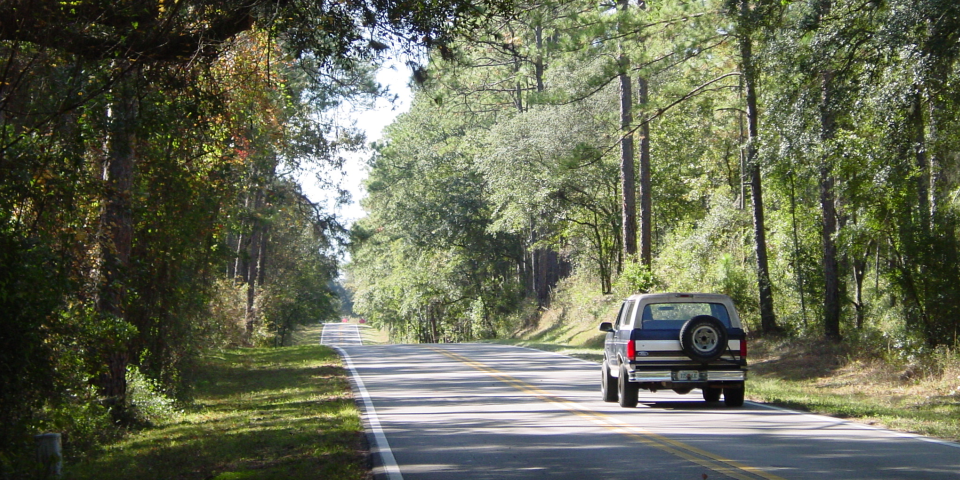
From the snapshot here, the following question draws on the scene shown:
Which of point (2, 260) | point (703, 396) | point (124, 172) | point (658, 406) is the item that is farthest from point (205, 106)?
point (703, 396)

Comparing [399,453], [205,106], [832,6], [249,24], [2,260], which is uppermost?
[832,6]

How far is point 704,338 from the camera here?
572 inches

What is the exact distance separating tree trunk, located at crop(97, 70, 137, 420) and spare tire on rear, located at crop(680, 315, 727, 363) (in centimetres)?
854

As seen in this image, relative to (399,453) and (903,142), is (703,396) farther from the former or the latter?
(399,453)

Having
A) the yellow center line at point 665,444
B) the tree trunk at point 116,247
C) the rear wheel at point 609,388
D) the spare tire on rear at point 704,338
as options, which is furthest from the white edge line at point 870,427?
the tree trunk at point 116,247

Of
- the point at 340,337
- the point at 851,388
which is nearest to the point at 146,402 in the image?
the point at 851,388

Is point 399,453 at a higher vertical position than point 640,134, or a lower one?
lower

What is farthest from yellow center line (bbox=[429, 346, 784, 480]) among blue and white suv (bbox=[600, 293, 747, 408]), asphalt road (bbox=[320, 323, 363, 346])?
asphalt road (bbox=[320, 323, 363, 346])

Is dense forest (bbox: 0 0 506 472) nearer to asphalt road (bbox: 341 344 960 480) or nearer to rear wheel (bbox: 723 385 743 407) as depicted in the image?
asphalt road (bbox: 341 344 960 480)

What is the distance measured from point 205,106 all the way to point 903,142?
12306 mm

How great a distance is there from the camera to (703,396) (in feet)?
54.8

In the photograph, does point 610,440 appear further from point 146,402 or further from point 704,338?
point 146,402

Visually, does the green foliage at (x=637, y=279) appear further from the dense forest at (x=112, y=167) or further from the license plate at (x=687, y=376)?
the license plate at (x=687, y=376)

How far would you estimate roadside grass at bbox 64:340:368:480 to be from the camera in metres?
10.6
